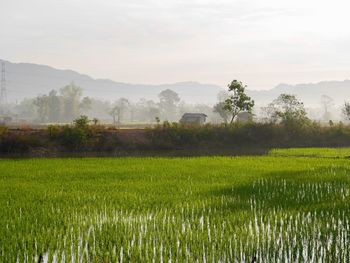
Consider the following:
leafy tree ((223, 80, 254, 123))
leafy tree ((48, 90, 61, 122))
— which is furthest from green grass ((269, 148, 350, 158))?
leafy tree ((48, 90, 61, 122))

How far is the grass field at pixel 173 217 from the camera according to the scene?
8.02 m

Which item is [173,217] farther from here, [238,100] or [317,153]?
[238,100]

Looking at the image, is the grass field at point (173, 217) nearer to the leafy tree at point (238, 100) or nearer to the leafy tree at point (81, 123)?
the leafy tree at point (81, 123)

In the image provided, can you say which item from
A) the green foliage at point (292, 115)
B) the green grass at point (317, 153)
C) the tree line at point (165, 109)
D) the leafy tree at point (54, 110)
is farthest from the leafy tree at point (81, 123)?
the leafy tree at point (54, 110)

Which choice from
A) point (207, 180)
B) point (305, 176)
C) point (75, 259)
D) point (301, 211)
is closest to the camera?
point (75, 259)

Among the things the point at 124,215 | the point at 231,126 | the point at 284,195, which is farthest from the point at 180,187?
the point at 231,126

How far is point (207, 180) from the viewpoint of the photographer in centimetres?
1723

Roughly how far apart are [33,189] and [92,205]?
3614 millimetres

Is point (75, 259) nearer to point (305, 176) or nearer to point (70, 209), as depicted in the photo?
point (70, 209)

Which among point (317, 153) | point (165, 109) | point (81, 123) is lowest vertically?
point (317, 153)

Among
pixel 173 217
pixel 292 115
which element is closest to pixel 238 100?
pixel 292 115

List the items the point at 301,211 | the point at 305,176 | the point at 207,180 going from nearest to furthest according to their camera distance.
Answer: the point at 301,211 < the point at 207,180 < the point at 305,176

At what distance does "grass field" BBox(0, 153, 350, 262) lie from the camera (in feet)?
26.3

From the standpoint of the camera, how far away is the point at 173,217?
1059 centimetres
